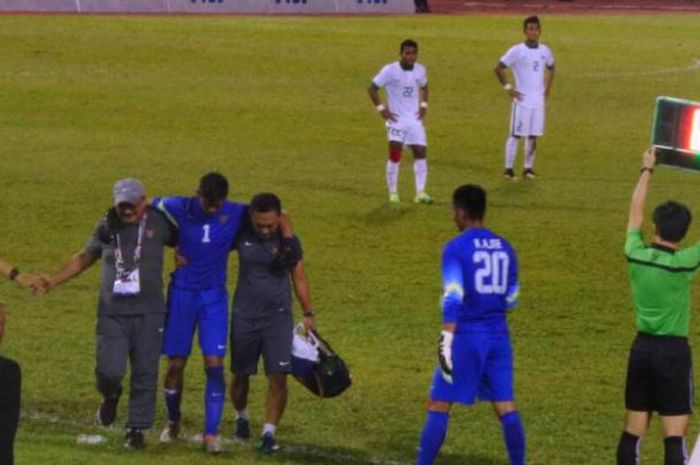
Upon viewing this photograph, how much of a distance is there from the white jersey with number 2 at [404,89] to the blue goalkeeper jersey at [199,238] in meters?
11.3

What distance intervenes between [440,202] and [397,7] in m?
29.8

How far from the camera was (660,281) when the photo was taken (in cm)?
1227

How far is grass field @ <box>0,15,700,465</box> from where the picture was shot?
50.6ft

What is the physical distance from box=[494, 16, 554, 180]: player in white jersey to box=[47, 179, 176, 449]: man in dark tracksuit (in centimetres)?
1419

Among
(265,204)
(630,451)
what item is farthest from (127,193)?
(630,451)

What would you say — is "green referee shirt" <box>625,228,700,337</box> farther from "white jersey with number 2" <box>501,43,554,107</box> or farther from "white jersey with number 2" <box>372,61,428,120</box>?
"white jersey with number 2" <box>501,43,554,107</box>

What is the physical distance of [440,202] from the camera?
26.1m

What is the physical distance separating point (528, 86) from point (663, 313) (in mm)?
15546

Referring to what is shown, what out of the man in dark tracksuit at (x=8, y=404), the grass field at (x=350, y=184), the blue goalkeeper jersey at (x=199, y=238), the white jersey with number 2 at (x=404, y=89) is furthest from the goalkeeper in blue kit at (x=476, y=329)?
the white jersey with number 2 at (x=404, y=89)

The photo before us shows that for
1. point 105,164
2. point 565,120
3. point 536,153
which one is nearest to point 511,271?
point 105,164

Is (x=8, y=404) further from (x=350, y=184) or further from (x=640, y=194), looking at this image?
(x=350, y=184)

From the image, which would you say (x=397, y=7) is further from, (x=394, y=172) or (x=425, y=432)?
(x=425, y=432)

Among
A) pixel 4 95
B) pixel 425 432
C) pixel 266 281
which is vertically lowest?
pixel 425 432

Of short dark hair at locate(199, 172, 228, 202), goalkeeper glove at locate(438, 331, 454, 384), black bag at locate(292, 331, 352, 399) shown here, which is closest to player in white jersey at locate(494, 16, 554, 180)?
black bag at locate(292, 331, 352, 399)
